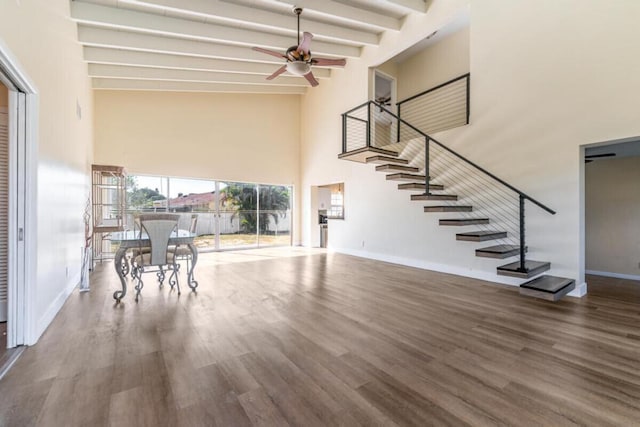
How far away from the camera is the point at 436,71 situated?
22.0 feet

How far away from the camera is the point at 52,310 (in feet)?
9.26

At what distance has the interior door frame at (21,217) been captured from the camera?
87.4 inches

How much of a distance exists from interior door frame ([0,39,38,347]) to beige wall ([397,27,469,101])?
23.2 feet

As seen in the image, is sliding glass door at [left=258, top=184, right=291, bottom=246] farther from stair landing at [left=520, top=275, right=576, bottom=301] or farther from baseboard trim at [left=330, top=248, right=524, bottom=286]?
stair landing at [left=520, top=275, right=576, bottom=301]

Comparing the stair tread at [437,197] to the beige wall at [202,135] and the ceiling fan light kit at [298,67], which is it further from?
the beige wall at [202,135]

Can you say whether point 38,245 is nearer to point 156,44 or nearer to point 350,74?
point 156,44

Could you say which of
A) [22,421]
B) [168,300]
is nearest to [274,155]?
[168,300]

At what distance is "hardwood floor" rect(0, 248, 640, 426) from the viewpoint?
1539 millimetres

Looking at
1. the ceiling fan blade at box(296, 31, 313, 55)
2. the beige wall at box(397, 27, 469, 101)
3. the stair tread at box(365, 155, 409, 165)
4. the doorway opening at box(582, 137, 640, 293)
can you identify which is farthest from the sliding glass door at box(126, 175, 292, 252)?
the doorway opening at box(582, 137, 640, 293)

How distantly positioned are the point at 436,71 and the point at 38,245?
7.66m

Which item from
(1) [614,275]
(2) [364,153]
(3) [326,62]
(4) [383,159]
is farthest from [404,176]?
(1) [614,275]

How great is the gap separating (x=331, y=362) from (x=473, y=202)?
12.9 feet

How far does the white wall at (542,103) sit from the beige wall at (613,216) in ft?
7.06

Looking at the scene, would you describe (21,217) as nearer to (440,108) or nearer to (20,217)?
(20,217)
